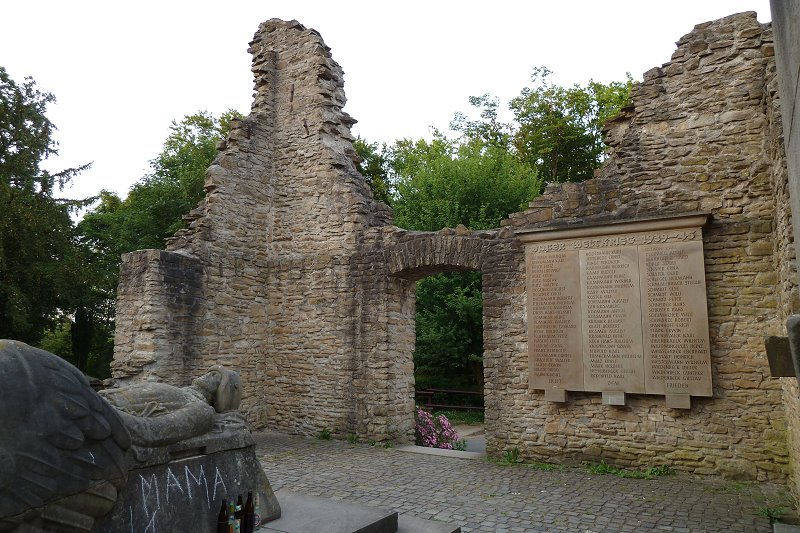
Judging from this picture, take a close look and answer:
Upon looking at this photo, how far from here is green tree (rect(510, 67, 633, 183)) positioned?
21.2m

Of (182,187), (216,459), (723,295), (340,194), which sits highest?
(182,187)

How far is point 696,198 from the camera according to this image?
709 centimetres

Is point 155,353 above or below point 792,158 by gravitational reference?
below

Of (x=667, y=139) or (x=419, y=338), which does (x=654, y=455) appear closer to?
(x=667, y=139)

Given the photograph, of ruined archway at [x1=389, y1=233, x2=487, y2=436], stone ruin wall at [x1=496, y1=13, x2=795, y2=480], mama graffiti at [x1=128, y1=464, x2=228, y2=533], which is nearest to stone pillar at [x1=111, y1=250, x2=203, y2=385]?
stone ruin wall at [x1=496, y1=13, x2=795, y2=480]

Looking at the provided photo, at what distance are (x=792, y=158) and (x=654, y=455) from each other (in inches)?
217

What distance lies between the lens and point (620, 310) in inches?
282

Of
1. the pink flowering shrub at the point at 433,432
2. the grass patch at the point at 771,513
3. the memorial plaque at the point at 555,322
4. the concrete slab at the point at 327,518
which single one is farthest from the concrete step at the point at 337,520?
the pink flowering shrub at the point at 433,432

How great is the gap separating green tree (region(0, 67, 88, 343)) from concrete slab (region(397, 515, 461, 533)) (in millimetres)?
13438

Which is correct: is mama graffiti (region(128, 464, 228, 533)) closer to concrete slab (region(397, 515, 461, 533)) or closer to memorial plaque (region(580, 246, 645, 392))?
concrete slab (region(397, 515, 461, 533))

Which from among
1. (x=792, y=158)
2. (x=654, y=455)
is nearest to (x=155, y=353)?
(x=654, y=455)

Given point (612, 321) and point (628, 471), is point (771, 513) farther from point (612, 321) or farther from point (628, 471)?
point (612, 321)

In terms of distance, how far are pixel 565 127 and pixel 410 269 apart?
1440cm

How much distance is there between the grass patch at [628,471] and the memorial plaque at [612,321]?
0.94m
